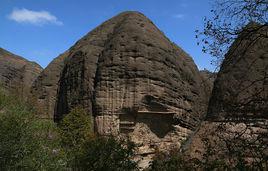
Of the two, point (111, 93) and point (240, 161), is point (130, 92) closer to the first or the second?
point (111, 93)

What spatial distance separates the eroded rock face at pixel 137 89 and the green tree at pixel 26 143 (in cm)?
1667

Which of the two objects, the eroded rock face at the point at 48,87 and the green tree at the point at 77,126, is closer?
the green tree at the point at 77,126

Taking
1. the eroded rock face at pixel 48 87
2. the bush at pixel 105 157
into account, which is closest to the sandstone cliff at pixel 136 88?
the eroded rock face at pixel 48 87

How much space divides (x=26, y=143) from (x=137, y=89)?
19597 mm

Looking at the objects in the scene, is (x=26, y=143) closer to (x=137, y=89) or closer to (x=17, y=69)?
(x=137, y=89)

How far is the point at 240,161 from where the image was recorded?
7055 mm

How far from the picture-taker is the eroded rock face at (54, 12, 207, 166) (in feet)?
107

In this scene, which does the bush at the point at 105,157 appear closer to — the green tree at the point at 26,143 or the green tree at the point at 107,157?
the green tree at the point at 107,157

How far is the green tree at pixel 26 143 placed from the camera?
1262 centimetres

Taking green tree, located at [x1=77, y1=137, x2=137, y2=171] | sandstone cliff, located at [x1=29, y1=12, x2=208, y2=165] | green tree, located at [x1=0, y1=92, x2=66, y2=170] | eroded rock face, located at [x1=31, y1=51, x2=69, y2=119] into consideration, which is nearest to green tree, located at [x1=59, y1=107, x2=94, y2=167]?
sandstone cliff, located at [x1=29, y1=12, x2=208, y2=165]

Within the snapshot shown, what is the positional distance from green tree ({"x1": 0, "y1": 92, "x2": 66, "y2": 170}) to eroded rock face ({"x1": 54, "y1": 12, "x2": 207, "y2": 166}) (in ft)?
54.7

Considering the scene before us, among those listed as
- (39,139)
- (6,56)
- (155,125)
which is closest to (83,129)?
(155,125)

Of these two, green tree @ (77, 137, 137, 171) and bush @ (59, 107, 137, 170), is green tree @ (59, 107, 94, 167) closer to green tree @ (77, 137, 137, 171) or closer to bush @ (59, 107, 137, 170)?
bush @ (59, 107, 137, 170)

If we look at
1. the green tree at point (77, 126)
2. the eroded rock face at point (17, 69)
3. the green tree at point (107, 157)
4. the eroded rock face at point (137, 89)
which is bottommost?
the green tree at point (107, 157)
